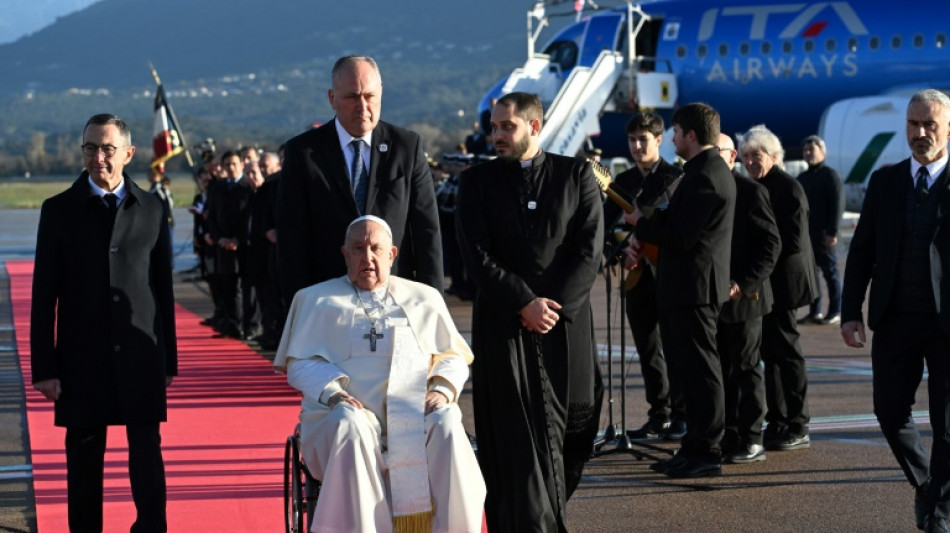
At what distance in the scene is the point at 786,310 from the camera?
8617 millimetres

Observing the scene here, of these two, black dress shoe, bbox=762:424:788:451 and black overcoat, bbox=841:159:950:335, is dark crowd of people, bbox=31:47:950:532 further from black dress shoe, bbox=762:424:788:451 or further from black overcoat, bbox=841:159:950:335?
black dress shoe, bbox=762:424:788:451

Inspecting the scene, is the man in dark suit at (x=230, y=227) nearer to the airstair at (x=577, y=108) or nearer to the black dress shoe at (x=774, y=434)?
the black dress shoe at (x=774, y=434)

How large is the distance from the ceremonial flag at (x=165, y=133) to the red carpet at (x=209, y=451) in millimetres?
12628

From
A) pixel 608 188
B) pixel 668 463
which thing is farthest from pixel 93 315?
pixel 668 463

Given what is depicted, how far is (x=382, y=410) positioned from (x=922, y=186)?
2568mm

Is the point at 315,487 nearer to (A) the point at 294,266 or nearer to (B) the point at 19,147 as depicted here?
(A) the point at 294,266

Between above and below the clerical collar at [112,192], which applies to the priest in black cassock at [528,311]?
below

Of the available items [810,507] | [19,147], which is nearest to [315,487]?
[810,507]

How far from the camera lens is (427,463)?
5.32m

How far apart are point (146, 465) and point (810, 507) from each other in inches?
118

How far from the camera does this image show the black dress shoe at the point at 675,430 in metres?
8.63

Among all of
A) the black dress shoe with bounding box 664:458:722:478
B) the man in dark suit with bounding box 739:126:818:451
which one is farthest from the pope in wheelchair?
the man in dark suit with bounding box 739:126:818:451

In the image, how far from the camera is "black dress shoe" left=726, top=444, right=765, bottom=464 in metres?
7.99

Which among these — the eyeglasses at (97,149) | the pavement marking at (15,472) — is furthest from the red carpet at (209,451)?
the eyeglasses at (97,149)
